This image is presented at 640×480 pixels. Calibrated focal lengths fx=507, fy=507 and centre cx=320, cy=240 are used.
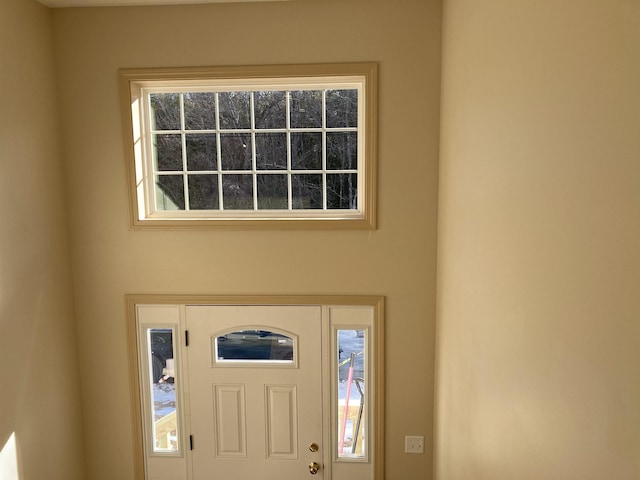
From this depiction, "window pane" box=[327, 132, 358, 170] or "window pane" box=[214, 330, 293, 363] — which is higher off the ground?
"window pane" box=[327, 132, 358, 170]

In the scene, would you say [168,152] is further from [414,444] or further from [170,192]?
[414,444]

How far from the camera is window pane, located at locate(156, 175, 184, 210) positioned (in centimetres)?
319

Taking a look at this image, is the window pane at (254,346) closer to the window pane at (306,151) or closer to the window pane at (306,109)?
the window pane at (306,151)

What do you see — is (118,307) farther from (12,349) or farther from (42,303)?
(12,349)

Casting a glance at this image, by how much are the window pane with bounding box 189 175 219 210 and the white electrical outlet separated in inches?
74.3

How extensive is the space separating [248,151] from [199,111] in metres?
0.39

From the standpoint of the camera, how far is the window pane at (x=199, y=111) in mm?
3102

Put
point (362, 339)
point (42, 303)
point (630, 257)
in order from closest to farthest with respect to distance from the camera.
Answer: point (630, 257), point (42, 303), point (362, 339)

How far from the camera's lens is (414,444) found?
10.4 feet

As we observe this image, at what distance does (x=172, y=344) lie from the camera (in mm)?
3246

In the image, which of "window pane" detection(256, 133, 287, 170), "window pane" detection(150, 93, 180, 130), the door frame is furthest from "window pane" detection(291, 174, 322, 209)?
"window pane" detection(150, 93, 180, 130)

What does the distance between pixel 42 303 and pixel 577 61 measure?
9.51 ft

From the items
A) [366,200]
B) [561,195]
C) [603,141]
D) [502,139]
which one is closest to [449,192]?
[366,200]

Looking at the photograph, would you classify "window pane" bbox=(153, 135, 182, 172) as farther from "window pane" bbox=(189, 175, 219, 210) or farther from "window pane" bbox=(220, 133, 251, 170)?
"window pane" bbox=(220, 133, 251, 170)
